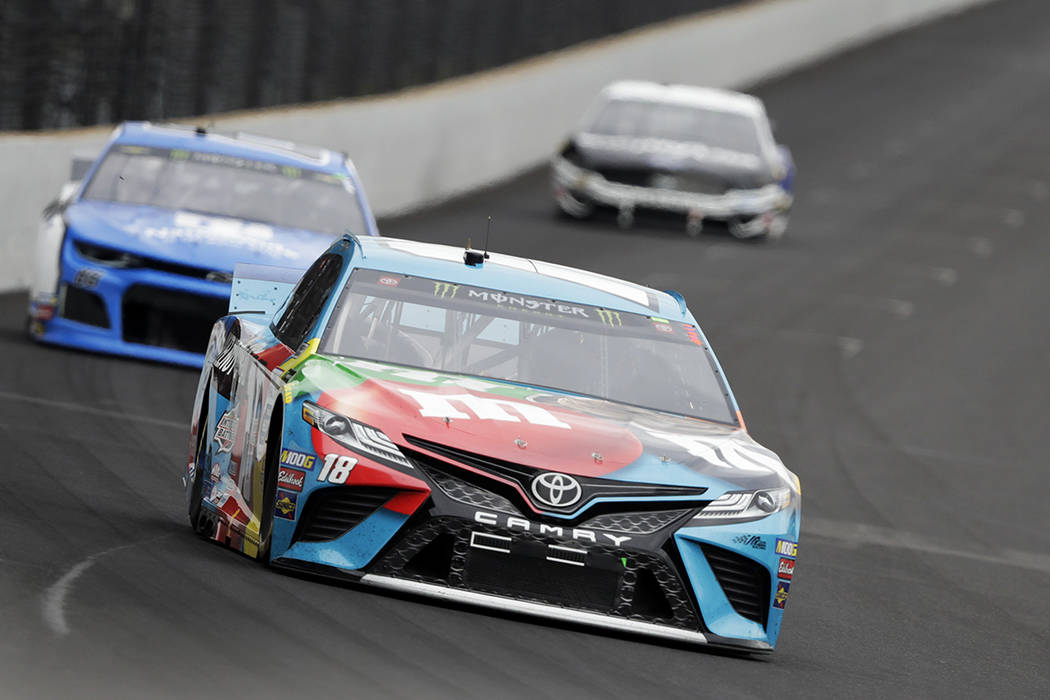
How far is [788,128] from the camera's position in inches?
1602

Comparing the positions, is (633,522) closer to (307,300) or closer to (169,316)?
(307,300)

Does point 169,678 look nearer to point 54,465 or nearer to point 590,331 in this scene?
point 590,331

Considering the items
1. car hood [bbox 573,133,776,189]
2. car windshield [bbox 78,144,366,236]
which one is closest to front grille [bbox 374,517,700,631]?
car windshield [bbox 78,144,366,236]

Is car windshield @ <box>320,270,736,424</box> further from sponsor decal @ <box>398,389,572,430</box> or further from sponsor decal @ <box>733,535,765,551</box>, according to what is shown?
sponsor decal @ <box>733,535,765,551</box>

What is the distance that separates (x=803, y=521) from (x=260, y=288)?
4.04 meters

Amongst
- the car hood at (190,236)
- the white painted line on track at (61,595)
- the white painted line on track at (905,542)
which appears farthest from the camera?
the car hood at (190,236)

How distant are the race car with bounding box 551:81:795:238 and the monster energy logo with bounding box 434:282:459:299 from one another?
1857cm

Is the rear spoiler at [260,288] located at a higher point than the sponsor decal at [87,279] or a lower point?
higher

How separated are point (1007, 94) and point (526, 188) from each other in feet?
65.0

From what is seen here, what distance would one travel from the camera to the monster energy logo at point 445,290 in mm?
8344

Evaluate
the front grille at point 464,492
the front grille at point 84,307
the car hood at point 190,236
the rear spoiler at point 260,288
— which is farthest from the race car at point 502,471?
the front grille at point 84,307

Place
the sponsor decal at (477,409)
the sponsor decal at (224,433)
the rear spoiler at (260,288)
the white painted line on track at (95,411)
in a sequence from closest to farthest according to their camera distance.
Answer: the sponsor decal at (477,409), the sponsor decal at (224,433), the rear spoiler at (260,288), the white painted line on track at (95,411)

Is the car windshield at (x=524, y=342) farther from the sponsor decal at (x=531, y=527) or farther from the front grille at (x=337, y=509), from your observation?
the sponsor decal at (x=531, y=527)

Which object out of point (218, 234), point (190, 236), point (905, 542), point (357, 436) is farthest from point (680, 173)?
point (357, 436)
